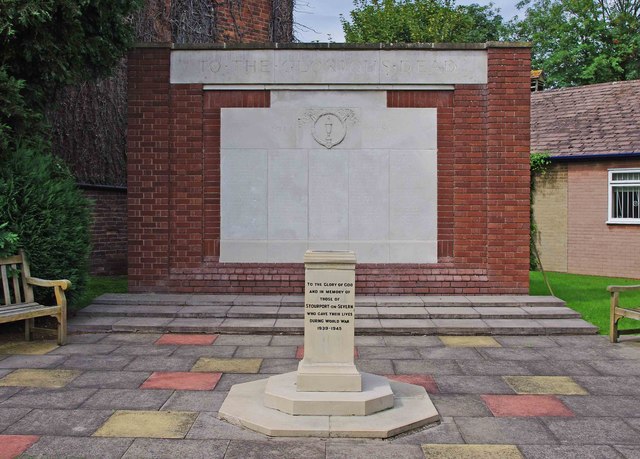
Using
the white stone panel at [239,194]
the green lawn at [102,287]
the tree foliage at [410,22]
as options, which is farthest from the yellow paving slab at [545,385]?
the tree foliage at [410,22]

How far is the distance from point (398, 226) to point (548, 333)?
9.24 feet

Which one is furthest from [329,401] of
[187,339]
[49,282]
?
[49,282]

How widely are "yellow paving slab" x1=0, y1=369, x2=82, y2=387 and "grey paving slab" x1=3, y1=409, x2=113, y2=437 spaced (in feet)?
2.67

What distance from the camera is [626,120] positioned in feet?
57.4

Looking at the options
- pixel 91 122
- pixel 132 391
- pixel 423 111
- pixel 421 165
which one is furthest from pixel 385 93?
pixel 91 122

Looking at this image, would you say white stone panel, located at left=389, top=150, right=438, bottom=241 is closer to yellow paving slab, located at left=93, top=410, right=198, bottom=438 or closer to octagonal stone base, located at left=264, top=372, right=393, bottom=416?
octagonal stone base, located at left=264, top=372, right=393, bottom=416

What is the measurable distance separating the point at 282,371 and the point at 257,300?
10.0ft

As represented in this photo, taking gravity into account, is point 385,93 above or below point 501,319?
above

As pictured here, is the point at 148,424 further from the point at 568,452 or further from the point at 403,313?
the point at 403,313

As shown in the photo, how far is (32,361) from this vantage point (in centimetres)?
677

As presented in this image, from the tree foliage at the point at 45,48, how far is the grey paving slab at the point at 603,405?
277 inches

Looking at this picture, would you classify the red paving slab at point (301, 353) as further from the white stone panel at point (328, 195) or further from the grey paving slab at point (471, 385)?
the white stone panel at point (328, 195)

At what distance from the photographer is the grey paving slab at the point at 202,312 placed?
28.7 ft

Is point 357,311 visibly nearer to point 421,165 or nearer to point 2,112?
point 421,165
